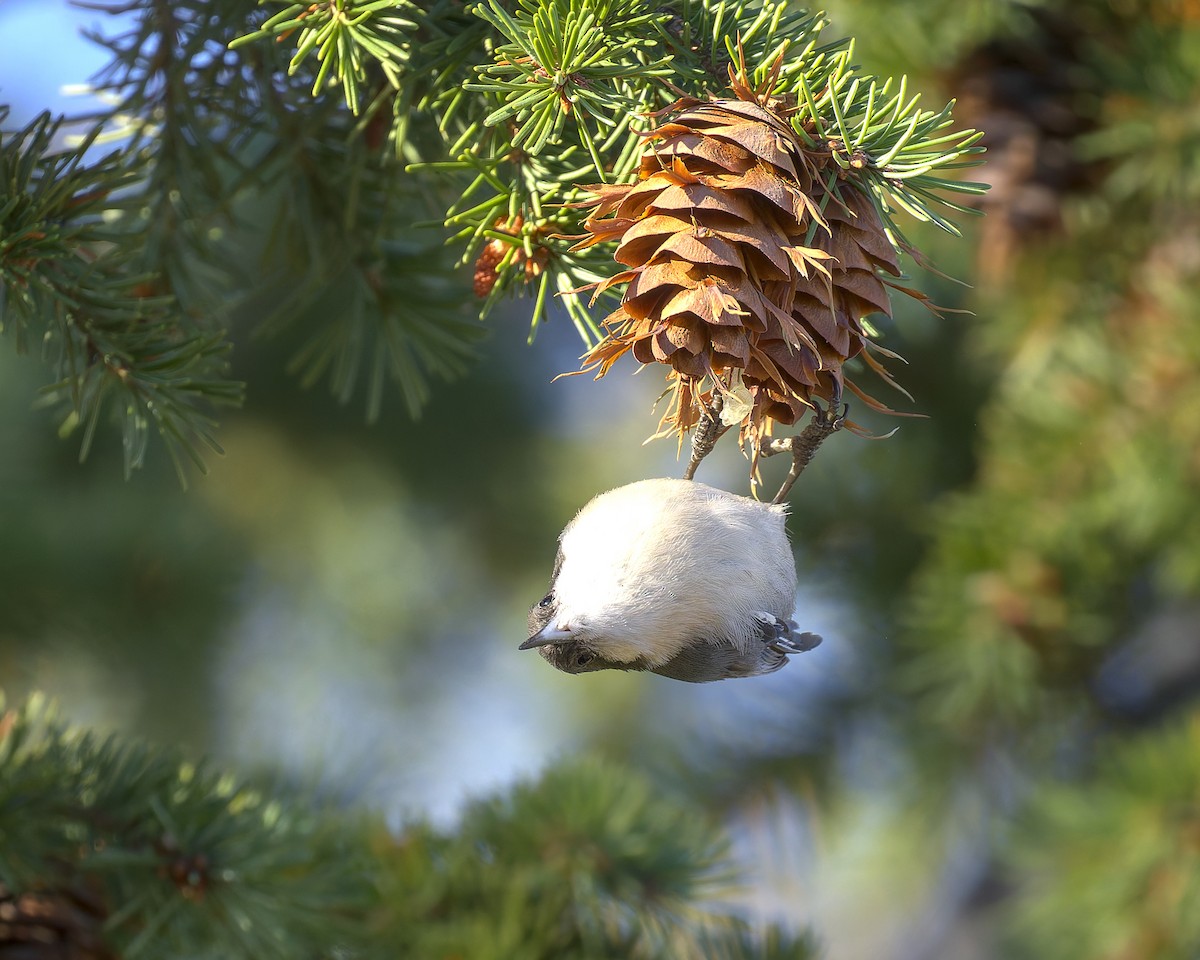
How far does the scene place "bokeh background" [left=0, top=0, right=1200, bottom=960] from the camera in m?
1.44

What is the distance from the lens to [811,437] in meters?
0.85

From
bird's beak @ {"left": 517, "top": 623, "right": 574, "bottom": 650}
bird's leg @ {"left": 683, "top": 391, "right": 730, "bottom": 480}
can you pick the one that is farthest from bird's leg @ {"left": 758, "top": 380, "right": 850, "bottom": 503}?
bird's beak @ {"left": 517, "top": 623, "right": 574, "bottom": 650}

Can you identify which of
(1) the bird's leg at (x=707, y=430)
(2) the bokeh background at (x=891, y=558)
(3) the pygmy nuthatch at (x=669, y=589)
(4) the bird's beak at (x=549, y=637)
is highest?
(2) the bokeh background at (x=891, y=558)

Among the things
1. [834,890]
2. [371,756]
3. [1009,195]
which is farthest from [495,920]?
[834,890]

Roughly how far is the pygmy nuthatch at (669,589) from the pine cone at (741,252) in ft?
Result: 0.83

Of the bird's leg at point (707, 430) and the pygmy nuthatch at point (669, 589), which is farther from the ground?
the bird's leg at point (707, 430)

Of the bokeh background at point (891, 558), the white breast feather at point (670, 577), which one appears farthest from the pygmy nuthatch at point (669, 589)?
the bokeh background at point (891, 558)

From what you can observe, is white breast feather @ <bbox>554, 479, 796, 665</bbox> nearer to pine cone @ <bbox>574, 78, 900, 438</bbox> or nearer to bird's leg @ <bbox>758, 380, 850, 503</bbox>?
bird's leg @ <bbox>758, 380, 850, 503</bbox>

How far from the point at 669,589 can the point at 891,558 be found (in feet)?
3.32

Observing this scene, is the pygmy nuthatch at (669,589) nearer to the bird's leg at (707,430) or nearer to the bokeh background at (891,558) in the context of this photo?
the bird's leg at (707,430)

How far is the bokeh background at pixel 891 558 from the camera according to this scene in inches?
56.6

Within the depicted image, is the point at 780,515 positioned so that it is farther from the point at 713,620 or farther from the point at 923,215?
the point at 923,215

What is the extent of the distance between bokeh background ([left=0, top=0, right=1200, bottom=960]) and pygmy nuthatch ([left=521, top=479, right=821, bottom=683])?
0.72 feet

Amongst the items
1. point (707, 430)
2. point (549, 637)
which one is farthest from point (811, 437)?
point (549, 637)
